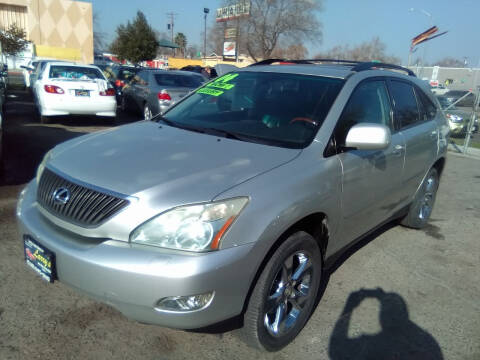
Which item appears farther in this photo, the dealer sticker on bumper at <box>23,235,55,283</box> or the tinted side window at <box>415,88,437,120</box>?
the tinted side window at <box>415,88,437,120</box>

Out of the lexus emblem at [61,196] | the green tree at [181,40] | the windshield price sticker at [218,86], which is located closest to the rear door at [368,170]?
the windshield price sticker at [218,86]

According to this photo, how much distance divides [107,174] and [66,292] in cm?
125

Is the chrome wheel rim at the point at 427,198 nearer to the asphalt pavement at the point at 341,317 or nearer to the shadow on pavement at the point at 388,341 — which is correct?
the asphalt pavement at the point at 341,317

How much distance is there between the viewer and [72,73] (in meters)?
10.0

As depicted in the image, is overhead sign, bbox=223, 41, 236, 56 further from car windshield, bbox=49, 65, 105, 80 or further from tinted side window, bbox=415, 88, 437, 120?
tinted side window, bbox=415, 88, 437, 120

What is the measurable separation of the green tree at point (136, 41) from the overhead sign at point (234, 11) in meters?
7.90

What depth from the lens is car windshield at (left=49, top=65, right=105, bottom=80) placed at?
981 cm

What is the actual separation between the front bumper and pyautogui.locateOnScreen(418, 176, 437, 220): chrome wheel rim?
3199mm

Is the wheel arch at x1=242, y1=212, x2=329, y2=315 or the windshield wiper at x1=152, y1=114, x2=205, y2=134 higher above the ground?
the windshield wiper at x1=152, y1=114, x2=205, y2=134

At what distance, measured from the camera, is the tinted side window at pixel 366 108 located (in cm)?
293

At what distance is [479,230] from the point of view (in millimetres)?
4961

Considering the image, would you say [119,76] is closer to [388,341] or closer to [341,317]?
[341,317]

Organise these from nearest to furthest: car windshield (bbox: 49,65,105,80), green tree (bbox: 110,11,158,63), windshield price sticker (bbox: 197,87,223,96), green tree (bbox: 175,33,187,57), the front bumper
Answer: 1. the front bumper
2. windshield price sticker (bbox: 197,87,223,96)
3. car windshield (bbox: 49,65,105,80)
4. green tree (bbox: 110,11,158,63)
5. green tree (bbox: 175,33,187,57)

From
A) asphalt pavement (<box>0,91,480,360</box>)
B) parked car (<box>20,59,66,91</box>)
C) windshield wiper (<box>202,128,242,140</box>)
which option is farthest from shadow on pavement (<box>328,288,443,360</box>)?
parked car (<box>20,59,66,91</box>)
